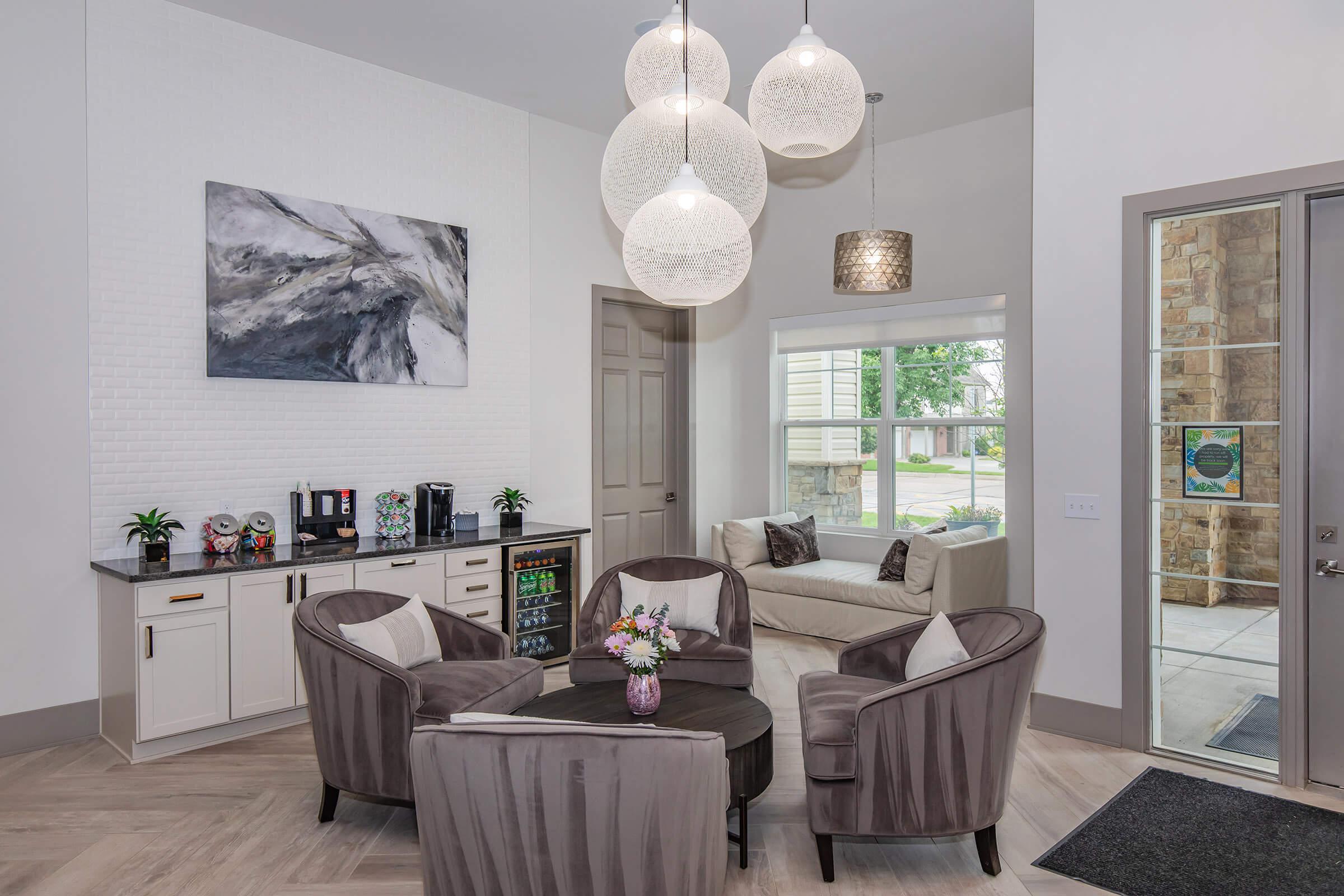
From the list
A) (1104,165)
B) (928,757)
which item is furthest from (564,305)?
(928,757)

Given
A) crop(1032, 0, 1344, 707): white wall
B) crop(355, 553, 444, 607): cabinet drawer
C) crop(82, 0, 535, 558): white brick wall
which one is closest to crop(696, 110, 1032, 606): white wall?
crop(1032, 0, 1344, 707): white wall

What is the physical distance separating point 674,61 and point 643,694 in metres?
2.14

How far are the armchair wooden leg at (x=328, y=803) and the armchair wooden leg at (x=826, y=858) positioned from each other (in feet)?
5.64

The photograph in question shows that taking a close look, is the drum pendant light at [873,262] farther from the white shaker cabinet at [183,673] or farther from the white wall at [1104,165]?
the white shaker cabinet at [183,673]

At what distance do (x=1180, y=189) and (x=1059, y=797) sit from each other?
100 inches

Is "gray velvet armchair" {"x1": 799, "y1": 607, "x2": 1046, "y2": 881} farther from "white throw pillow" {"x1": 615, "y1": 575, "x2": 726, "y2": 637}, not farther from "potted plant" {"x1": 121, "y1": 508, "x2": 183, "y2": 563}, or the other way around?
"potted plant" {"x1": 121, "y1": 508, "x2": 183, "y2": 563}

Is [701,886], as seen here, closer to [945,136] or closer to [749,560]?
[749,560]

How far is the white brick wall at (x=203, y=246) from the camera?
390 cm

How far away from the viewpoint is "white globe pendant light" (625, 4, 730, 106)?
106 inches

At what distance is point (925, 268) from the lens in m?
5.90

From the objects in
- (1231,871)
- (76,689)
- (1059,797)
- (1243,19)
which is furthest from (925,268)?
(76,689)

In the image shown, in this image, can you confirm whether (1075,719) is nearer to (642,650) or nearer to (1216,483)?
(1216,483)

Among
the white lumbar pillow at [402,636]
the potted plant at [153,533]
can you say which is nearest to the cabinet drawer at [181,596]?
the potted plant at [153,533]

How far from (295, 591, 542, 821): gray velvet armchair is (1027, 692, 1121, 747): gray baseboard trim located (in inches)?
95.1
